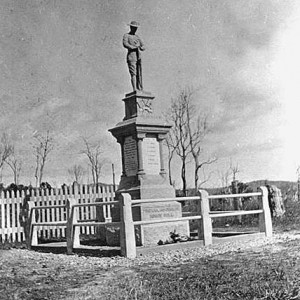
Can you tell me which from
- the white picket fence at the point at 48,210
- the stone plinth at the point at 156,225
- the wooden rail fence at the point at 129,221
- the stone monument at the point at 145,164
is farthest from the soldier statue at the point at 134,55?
the white picket fence at the point at 48,210

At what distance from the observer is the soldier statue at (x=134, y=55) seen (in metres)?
13.1

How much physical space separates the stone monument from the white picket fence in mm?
2955

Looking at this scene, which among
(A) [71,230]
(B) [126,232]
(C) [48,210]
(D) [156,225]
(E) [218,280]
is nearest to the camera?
(E) [218,280]

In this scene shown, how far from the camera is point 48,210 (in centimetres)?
1750

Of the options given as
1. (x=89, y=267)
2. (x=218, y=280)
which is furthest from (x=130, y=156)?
(x=218, y=280)

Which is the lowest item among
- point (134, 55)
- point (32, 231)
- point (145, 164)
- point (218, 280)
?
point (218, 280)

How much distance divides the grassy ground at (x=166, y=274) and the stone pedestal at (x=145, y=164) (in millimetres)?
1857

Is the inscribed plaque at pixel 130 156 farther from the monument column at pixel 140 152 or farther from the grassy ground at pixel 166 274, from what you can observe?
the grassy ground at pixel 166 274

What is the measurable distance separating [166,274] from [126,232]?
94.8 inches

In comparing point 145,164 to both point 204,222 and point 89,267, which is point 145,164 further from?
point 89,267

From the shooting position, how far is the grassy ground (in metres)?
5.56

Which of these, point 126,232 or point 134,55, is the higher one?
point 134,55

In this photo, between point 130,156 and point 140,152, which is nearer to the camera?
point 140,152

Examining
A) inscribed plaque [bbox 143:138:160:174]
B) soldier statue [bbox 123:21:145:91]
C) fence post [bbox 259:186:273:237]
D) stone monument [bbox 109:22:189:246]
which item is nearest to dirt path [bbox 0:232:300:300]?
fence post [bbox 259:186:273:237]
